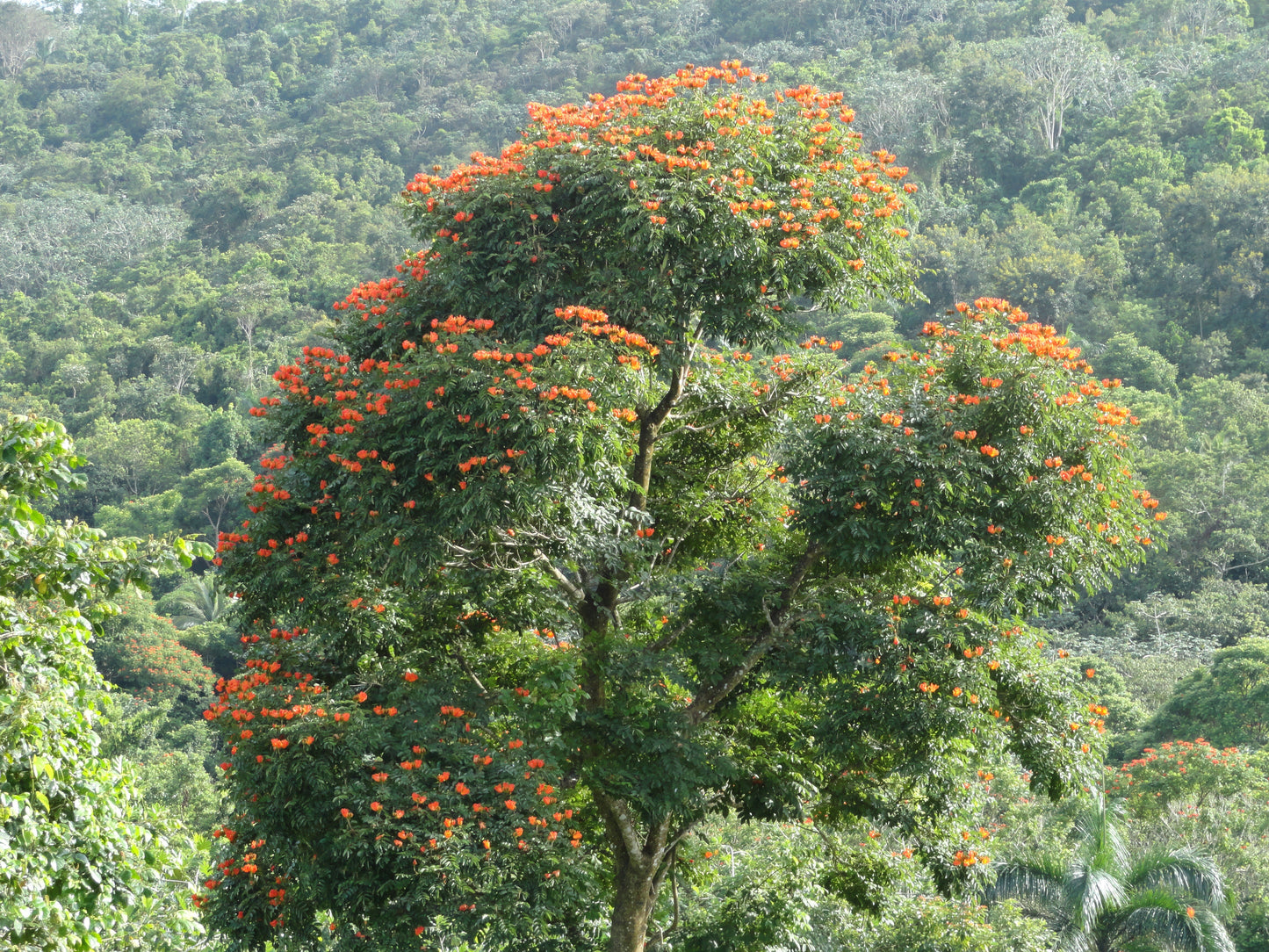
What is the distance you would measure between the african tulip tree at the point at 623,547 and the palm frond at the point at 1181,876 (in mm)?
4175

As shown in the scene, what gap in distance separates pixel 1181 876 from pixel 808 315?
24.2 m

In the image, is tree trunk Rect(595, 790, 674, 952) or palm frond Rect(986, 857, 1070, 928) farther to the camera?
palm frond Rect(986, 857, 1070, 928)

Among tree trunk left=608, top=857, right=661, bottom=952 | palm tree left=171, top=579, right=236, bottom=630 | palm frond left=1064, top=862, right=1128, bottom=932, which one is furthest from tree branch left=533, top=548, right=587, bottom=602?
palm tree left=171, top=579, right=236, bottom=630

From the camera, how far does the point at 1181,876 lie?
1121cm

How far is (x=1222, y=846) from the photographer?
14.2 metres

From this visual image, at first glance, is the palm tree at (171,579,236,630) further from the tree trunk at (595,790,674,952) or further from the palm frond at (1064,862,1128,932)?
the tree trunk at (595,790,674,952)

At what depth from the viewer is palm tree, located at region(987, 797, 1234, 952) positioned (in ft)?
35.9

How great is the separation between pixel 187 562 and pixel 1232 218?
38976 millimetres

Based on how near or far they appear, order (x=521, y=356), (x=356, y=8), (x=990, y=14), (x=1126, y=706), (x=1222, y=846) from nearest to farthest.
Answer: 1. (x=521, y=356)
2. (x=1222, y=846)
3. (x=1126, y=706)
4. (x=990, y=14)
5. (x=356, y=8)

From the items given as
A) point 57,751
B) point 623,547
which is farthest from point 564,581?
point 57,751

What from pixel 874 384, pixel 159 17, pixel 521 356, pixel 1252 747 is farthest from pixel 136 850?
pixel 159 17

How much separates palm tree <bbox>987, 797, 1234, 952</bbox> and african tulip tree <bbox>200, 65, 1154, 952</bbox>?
11.9 feet

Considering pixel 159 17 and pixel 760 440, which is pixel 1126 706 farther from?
pixel 159 17

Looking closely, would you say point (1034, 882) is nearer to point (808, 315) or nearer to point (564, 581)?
point (564, 581)
